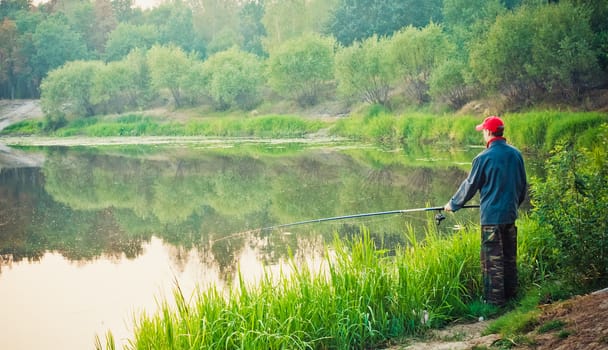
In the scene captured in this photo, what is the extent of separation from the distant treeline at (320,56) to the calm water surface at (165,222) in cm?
569

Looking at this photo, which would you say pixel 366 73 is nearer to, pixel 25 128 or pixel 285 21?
pixel 285 21

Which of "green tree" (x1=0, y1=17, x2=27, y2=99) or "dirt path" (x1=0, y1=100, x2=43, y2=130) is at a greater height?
"green tree" (x1=0, y1=17, x2=27, y2=99)

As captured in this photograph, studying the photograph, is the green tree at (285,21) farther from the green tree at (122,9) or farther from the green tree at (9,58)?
the green tree at (122,9)

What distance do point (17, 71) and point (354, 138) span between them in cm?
4892

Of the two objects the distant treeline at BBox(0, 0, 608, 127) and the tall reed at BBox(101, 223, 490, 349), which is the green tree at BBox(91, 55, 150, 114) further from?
the tall reed at BBox(101, 223, 490, 349)

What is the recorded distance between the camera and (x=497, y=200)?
6203 mm

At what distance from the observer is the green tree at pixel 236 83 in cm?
5009

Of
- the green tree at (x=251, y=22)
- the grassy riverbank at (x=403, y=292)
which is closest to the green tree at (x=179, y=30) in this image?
the green tree at (x=251, y=22)

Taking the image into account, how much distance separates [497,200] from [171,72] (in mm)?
52652

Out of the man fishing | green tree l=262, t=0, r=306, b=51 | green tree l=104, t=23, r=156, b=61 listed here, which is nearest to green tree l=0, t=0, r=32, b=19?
green tree l=104, t=23, r=156, b=61

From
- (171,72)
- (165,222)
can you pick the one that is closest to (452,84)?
(165,222)

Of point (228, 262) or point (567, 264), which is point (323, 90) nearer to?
point (228, 262)

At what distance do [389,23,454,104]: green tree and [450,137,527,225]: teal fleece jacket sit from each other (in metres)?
31.5

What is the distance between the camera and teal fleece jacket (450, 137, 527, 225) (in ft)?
20.1
